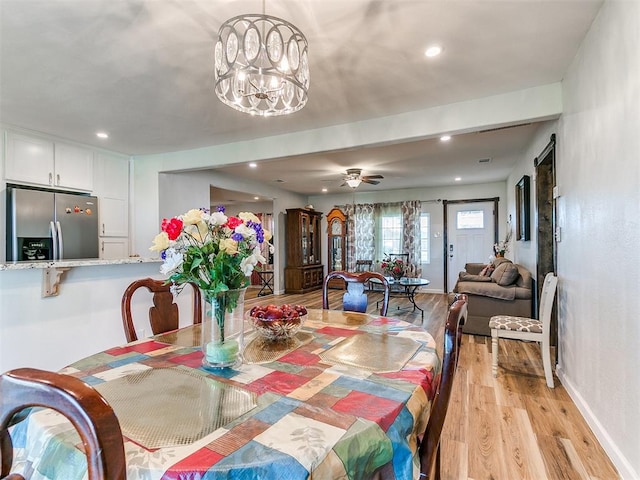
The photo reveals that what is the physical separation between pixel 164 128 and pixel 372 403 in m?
3.81

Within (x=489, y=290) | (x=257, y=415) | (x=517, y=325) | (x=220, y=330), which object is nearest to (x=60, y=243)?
(x=220, y=330)

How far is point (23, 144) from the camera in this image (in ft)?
12.3

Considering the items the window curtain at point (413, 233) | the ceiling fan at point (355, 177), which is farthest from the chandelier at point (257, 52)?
the window curtain at point (413, 233)

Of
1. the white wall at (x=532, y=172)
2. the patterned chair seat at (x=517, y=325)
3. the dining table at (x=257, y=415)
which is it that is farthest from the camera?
the white wall at (x=532, y=172)

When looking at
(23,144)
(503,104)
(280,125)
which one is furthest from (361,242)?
(23,144)

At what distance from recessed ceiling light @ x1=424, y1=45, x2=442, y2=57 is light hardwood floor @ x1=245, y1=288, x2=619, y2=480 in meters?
2.50

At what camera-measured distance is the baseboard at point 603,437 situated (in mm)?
1642

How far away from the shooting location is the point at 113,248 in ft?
15.5

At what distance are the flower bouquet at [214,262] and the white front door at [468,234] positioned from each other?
722 cm

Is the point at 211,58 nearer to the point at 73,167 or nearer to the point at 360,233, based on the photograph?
the point at 73,167

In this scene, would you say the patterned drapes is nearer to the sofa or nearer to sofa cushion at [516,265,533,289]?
the sofa

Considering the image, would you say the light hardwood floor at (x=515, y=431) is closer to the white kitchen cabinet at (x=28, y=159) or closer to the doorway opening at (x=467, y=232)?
the doorway opening at (x=467, y=232)

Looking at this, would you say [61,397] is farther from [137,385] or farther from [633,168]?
[633,168]

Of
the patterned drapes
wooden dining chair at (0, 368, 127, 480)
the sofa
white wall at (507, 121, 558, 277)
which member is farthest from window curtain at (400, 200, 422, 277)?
wooden dining chair at (0, 368, 127, 480)
